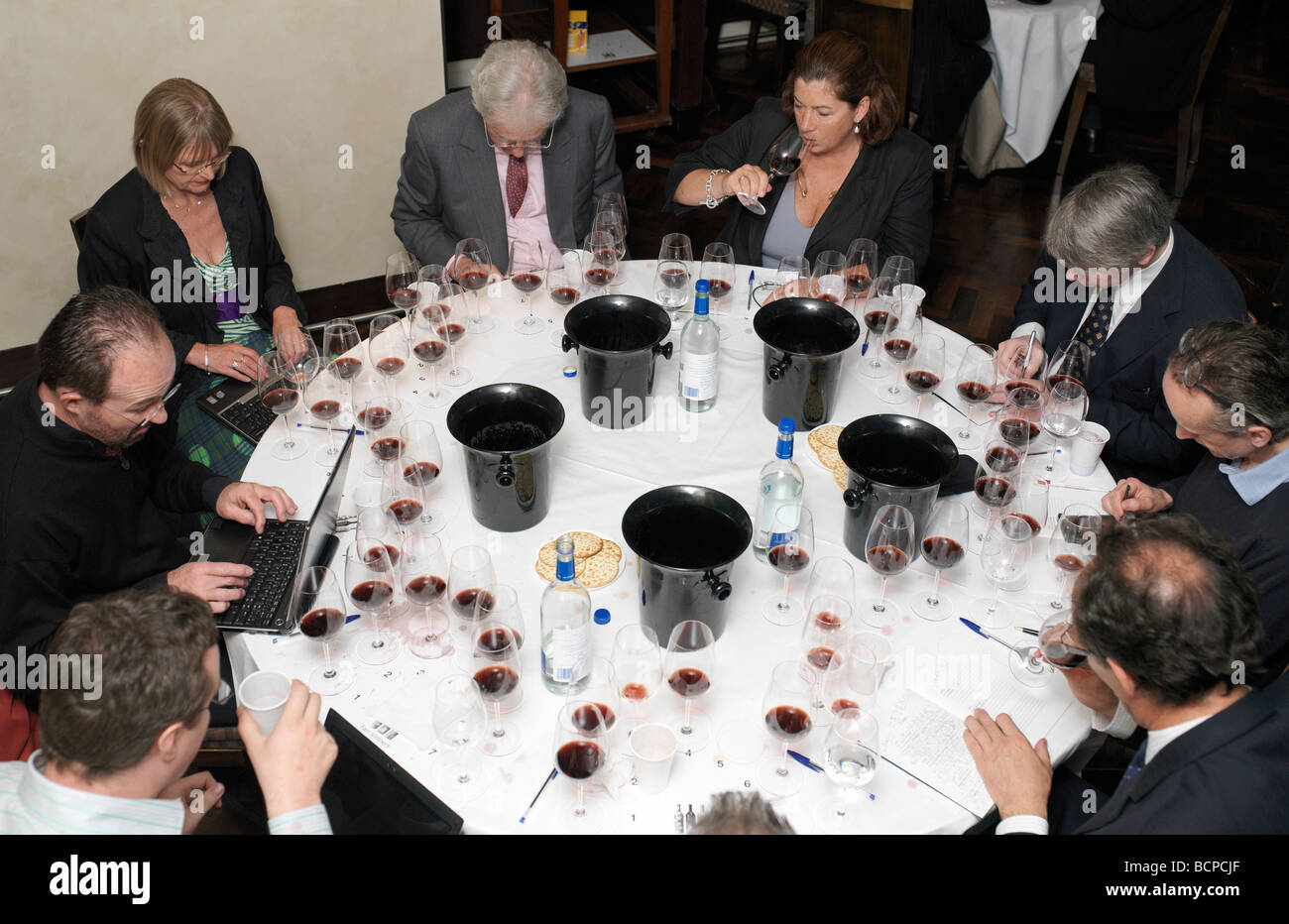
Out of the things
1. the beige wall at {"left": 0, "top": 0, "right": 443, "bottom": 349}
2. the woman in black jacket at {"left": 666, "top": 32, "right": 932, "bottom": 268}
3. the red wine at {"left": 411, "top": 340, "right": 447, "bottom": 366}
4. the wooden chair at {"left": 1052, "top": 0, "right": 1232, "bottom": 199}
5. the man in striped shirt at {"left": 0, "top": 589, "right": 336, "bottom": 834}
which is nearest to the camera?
the man in striped shirt at {"left": 0, "top": 589, "right": 336, "bottom": 834}

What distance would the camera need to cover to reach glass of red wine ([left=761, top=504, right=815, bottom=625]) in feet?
6.84

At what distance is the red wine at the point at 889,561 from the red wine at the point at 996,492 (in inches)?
14.2

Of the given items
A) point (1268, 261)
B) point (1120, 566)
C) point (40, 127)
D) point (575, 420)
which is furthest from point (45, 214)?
point (1268, 261)

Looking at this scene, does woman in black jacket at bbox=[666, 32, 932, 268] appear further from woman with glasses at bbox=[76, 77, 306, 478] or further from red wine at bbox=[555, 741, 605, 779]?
red wine at bbox=[555, 741, 605, 779]

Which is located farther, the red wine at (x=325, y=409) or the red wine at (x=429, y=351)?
the red wine at (x=429, y=351)

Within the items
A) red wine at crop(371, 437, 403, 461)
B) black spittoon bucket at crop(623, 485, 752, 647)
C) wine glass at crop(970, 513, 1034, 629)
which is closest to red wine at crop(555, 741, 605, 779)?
black spittoon bucket at crop(623, 485, 752, 647)

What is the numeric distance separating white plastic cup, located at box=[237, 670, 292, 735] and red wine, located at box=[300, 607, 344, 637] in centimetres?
14

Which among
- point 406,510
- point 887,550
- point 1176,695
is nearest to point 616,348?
point 406,510

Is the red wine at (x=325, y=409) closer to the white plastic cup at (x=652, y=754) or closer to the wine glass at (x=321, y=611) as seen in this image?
the wine glass at (x=321, y=611)

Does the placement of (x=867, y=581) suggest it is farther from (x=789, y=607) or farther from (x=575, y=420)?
(x=575, y=420)

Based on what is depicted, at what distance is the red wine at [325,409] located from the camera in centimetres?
263

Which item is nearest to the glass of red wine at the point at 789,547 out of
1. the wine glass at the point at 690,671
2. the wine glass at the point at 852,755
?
the wine glass at the point at 690,671

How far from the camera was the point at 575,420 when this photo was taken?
103 inches
